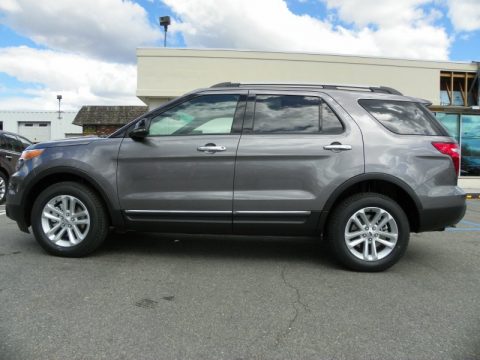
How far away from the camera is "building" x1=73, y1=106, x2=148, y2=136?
33.8 meters

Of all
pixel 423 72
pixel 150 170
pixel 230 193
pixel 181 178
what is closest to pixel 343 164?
pixel 230 193

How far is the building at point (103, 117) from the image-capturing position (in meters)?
33.8

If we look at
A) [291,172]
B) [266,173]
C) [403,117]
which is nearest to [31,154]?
[266,173]

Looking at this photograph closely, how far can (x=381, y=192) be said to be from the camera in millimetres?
4633

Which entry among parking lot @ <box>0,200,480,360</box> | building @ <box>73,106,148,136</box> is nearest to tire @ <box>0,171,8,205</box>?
parking lot @ <box>0,200,480,360</box>

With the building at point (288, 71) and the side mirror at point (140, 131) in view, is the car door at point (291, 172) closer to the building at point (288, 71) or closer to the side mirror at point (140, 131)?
the side mirror at point (140, 131)

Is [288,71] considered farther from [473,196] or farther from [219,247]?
[219,247]

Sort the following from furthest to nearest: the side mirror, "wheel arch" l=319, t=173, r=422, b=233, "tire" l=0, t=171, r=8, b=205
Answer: "tire" l=0, t=171, r=8, b=205 < the side mirror < "wheel arch" l=319, t=173, r=422, b=233

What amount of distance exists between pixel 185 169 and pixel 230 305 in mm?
1559

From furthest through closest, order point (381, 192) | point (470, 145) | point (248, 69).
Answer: point (470, 145), point (248, 69), point (381, 192)

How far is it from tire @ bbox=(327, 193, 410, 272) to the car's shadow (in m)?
0.35

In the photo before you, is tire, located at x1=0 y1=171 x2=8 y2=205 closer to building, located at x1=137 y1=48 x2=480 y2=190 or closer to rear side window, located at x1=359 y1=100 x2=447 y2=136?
building, located at x1=137 y1=48 x2=480 y2=190

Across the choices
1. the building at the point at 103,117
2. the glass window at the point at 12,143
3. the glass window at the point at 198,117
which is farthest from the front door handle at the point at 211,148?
the building at the point at 103,117

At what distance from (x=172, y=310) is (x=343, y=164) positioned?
216 centimetres
